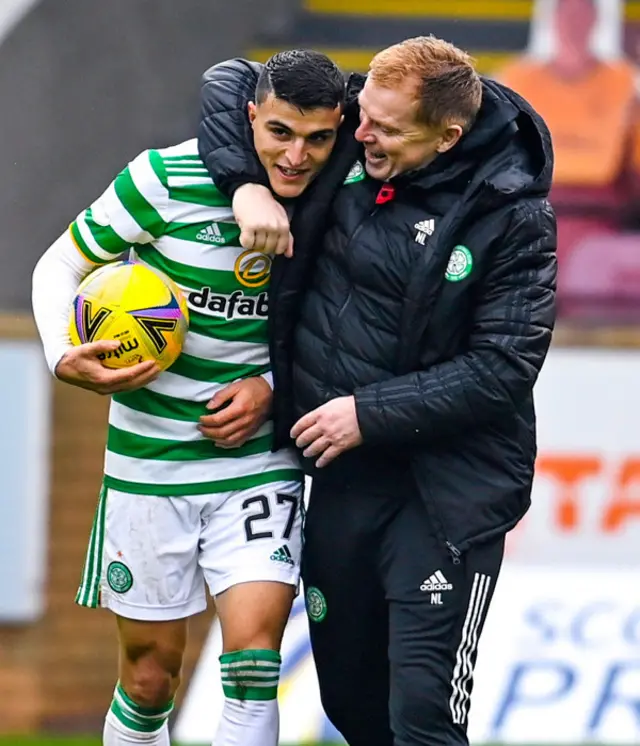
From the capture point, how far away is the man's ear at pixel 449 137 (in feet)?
12.3

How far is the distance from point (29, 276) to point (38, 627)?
1636 millimetres

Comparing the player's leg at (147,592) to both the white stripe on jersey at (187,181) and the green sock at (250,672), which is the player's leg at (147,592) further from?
the white stripe on jersey at (187,181)

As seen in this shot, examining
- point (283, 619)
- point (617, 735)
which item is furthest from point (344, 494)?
point (617, 735)

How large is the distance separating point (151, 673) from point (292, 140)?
4.61ft

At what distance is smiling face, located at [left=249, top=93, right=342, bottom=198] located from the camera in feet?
12.4

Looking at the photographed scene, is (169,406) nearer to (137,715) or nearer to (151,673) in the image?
(151,673)

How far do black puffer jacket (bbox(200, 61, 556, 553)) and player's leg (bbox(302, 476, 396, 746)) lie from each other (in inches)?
5.5

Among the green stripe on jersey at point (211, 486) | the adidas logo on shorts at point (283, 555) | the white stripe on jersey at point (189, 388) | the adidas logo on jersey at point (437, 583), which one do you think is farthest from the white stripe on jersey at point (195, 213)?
the adidas logo on jersey at point (437, 583)

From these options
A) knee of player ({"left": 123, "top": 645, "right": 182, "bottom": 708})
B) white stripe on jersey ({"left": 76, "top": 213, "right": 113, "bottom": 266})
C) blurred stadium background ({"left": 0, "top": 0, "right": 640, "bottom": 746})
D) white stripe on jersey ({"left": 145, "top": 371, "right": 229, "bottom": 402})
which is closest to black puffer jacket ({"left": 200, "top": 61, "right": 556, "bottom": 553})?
white stripe on jersey ({"left": 145, "top": 371, "right": 229, "bottom": 402})

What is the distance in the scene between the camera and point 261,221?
12.4 feet

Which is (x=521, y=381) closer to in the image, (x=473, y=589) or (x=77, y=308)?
(x=473, y=589)

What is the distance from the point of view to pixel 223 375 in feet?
13.5

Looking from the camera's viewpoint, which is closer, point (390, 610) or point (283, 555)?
point (390, 610)

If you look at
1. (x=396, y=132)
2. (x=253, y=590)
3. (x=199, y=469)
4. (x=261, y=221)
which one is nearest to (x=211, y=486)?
(x=199, y=469)
